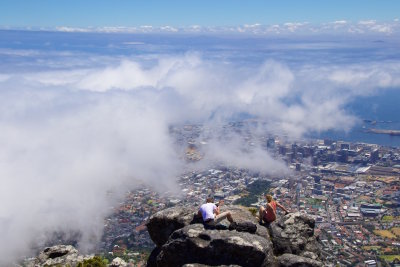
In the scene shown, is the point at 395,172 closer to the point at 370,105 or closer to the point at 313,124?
the point at 313,124

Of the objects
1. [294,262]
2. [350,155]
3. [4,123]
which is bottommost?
[4,123]

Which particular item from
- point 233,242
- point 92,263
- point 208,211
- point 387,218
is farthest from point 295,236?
point 387,218

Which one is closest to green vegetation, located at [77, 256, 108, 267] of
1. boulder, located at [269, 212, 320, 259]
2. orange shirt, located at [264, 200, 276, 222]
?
orange shirt, located at [264, 200, 276, 222]

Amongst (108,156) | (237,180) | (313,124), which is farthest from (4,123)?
(237,180)

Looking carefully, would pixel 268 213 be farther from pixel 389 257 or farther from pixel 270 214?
pixel 389 257

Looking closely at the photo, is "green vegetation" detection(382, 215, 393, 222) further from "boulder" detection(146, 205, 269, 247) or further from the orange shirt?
the orange shirt

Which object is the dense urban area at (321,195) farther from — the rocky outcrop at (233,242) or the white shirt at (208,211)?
the white shirt at (208,211)
